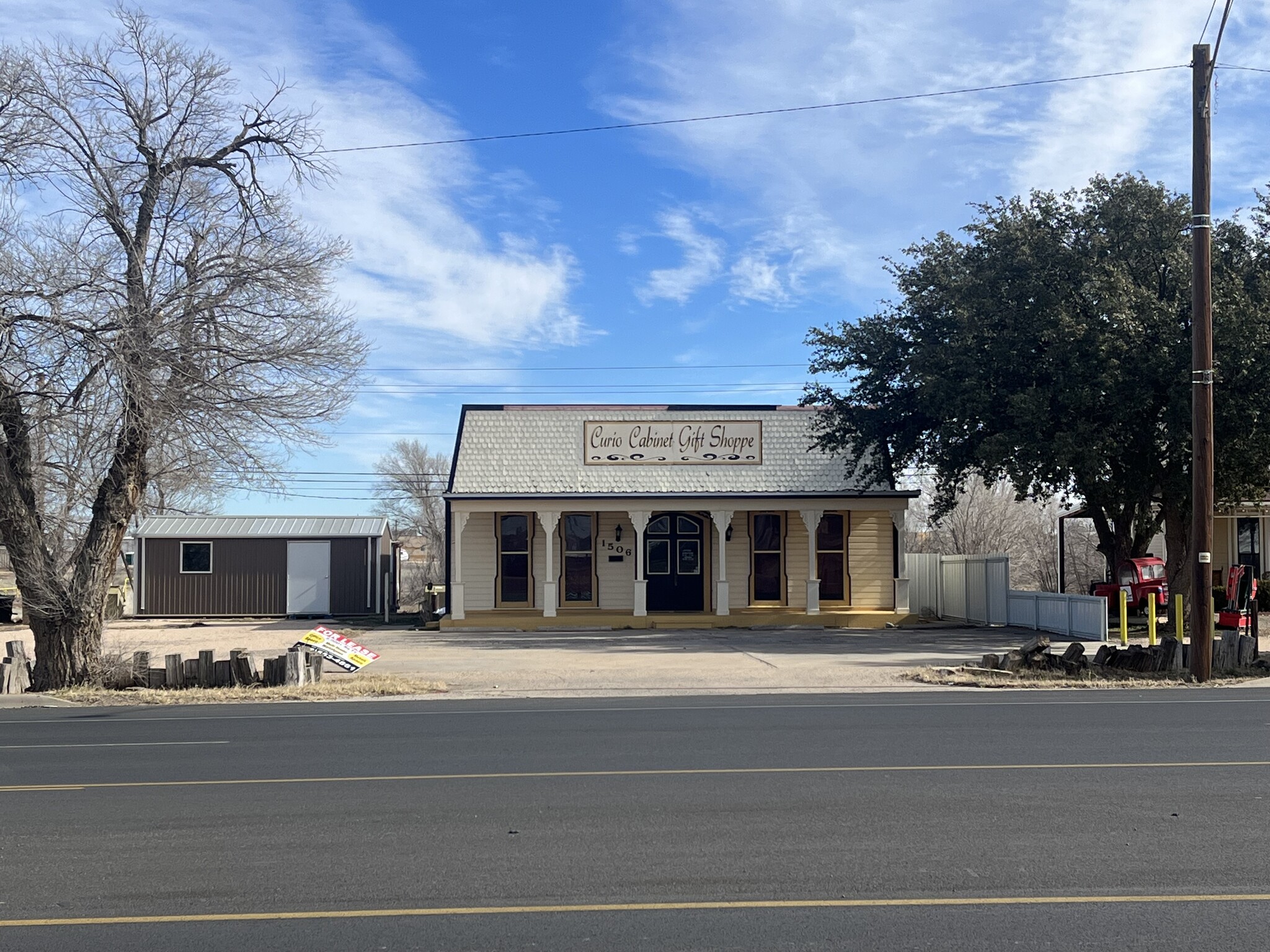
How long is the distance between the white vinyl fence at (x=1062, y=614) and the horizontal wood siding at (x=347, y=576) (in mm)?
18717

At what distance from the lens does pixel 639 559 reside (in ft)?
93.7

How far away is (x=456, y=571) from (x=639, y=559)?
4542 mm

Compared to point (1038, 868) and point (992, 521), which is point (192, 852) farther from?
point (992, 521)

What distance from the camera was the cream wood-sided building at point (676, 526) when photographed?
94.6 feet

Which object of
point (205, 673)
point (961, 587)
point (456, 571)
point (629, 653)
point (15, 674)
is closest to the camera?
point (15, 674)

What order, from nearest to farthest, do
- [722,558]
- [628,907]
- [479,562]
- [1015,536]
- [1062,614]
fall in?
1. [628,907]
2. [1062,614]
3. [722,558]
4. [479,562]
5. [1015,536]

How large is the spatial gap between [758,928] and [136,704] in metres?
12.7

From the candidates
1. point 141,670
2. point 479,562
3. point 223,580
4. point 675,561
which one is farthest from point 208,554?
point 141,670

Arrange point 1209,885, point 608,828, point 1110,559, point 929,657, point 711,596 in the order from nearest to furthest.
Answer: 1. point 1209,885
2. point 608,828
3. point 929,657
4. point 1110,559
5. point 711,596

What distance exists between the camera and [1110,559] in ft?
92.0

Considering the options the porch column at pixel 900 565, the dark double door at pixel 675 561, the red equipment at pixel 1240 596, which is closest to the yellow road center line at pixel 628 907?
the red equipment at pixel 1240 596

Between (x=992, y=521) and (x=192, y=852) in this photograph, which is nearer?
(x=192, y=852)

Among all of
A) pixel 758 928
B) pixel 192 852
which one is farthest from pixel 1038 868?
pixel 192 852

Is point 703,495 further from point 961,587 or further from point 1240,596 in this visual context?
point 1240,596
